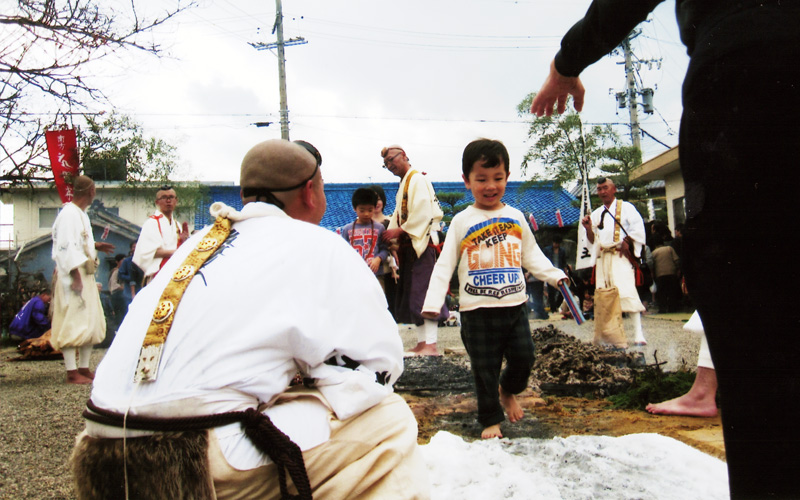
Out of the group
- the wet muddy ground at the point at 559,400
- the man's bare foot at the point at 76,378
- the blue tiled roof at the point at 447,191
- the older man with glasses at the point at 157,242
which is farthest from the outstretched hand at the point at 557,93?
the blue tiled roof at the point at 447,191

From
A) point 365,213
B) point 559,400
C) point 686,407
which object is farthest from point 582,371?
point 365,213

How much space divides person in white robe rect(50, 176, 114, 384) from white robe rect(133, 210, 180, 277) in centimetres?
43

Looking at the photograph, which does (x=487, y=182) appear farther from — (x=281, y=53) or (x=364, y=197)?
(x=281, y=53)

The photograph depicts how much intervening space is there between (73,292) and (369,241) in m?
2.89

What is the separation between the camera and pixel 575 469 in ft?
7.82

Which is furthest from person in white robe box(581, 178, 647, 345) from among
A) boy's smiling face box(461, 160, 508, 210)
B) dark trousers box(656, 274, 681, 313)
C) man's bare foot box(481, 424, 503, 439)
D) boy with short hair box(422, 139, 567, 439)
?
dark trousers box(656, 274, 681, 313)

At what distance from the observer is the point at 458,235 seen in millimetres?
3352

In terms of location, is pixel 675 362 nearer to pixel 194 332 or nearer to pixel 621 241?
pixel 621 241

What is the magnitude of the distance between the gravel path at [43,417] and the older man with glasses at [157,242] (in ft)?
4.08

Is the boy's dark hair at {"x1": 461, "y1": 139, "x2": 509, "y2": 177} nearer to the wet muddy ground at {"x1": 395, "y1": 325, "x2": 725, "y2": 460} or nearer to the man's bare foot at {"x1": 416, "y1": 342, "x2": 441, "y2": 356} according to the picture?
the wet muddy ground at {"x1": 395, "y1": 325, "x2": 725, "y2": 460}

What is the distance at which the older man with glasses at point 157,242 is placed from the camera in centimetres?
584

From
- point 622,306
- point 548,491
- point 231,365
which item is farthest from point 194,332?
point 622,306

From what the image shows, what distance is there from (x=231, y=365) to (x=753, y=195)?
43.8 inches

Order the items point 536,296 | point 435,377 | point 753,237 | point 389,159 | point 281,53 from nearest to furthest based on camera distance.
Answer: point 753,237, point 435,377, point 389,159, point 536,296, point 281,53
